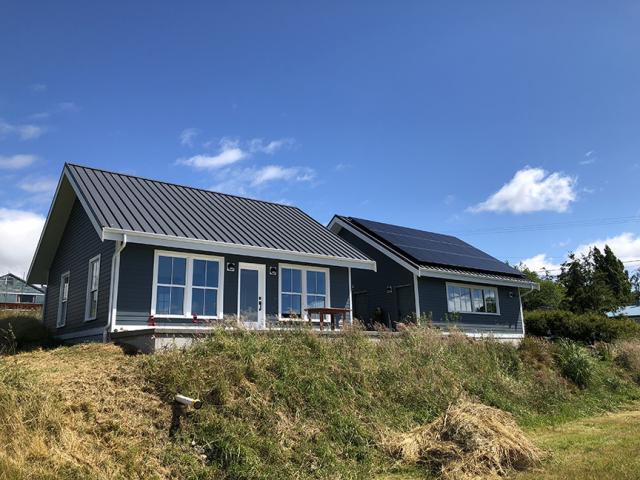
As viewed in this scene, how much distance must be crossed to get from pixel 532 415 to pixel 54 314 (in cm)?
1521

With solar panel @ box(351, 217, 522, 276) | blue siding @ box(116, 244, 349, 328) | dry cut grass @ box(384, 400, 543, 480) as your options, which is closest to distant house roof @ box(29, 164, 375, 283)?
blue siding @ box(116, 244, 349, 328)

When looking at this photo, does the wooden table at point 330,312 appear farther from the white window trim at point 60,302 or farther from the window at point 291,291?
the white window trim at point 60,302

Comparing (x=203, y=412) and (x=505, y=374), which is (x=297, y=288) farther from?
(x=203, y=412)

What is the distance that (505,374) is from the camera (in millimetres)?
13383

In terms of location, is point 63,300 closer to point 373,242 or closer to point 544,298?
point 373,242

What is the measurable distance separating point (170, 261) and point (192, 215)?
2.24 metres

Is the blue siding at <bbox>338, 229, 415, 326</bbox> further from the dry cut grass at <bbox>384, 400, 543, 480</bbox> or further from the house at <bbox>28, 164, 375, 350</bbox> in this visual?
the dry cut grass at <bbox>384, 400, 543, 480</bbox>

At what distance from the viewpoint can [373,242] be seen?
2169 centimetres

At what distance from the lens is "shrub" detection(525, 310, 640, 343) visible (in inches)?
920

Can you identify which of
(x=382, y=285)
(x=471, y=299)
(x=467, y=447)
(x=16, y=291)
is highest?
(x=16, y=291)

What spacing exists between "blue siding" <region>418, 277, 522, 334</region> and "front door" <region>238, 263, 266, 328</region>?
7.29 m

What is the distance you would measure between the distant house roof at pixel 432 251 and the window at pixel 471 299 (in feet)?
2.32

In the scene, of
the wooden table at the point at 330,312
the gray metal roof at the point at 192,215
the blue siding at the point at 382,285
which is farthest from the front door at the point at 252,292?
the blue siding at the point at 382,285

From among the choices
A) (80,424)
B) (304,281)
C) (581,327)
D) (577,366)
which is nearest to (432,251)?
(304,281)
